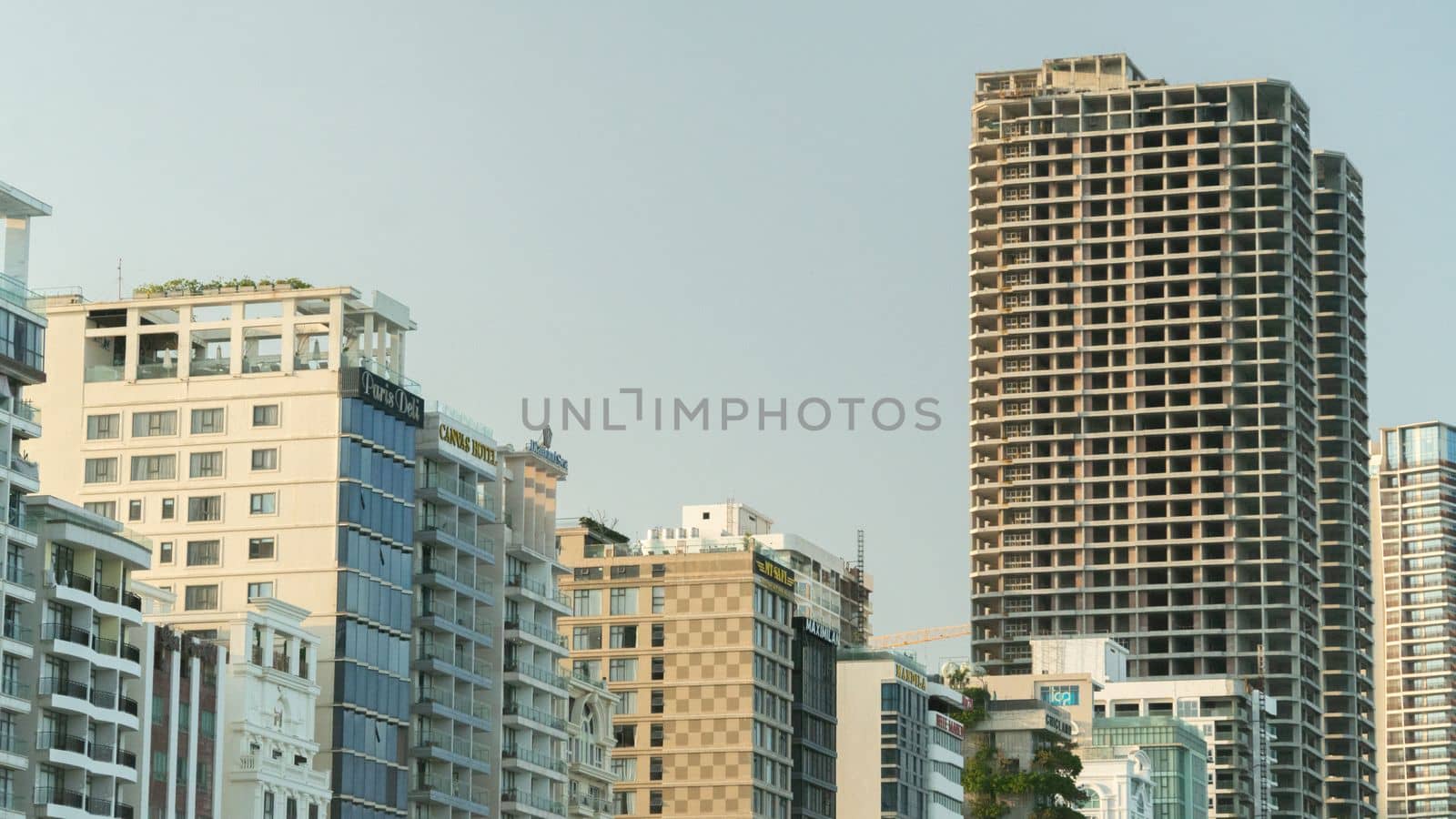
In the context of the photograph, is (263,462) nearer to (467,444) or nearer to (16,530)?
(467,444)

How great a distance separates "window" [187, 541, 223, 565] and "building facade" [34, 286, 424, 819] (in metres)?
0.08

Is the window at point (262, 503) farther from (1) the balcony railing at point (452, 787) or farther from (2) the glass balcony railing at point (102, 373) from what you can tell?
(1) the balcony railing at point (452, 787)

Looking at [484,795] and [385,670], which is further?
[484,795]

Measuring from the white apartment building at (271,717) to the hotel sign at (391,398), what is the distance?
17415 millimetres

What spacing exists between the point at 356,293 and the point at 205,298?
9.79m

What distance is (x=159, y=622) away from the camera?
520 ft

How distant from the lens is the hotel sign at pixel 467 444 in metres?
187

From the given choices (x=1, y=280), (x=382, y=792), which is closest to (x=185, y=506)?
(x=382, y=792)

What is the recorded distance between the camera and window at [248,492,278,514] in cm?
17638

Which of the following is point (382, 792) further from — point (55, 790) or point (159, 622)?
point (55, 790)

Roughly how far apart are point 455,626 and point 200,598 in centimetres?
1938

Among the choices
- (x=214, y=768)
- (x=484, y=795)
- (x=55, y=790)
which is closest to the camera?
(x=55, y=790)

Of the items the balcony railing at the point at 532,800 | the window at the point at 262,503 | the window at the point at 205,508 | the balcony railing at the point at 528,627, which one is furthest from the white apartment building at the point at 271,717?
the balcony railing at the point at 528,627

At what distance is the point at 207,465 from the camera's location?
585 feet
